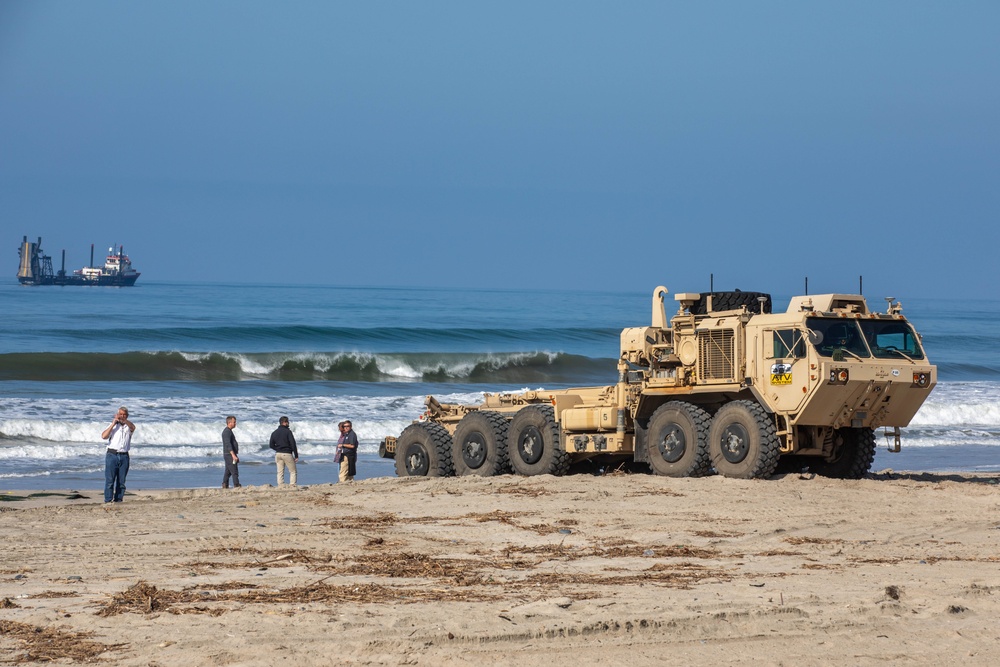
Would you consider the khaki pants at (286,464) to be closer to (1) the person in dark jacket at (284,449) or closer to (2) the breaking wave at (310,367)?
(1) the person in dark jacket at (284,449)

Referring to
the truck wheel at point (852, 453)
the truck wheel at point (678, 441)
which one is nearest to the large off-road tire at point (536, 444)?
the truck wheel at point (678, 441)

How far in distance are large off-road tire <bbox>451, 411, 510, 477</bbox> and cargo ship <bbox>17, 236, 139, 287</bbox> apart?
125m

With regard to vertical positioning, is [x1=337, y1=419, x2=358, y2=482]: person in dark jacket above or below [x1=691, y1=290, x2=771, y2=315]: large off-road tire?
below

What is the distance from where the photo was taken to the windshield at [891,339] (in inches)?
633

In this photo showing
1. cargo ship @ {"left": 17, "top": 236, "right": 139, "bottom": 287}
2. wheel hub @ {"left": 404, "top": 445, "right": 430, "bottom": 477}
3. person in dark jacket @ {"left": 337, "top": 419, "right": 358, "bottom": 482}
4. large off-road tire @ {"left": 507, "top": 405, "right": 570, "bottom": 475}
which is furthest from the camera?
cargo ship @ {"left": 17, "top": 236, "right": 139, "bottom": 287}

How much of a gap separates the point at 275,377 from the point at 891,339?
102ft

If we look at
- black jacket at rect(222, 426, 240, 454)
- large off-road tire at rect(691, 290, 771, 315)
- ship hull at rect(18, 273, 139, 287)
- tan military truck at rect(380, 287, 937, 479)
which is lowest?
black jacket at rect(222, 426, 240, 454)

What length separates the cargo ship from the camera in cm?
13838

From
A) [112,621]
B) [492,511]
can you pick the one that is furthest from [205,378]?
[112,621]

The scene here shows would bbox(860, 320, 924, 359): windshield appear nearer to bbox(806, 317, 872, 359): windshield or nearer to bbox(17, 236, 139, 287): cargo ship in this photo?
bbox(806, 317, 872, 359): windshield

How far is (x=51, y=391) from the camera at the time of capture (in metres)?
34.6

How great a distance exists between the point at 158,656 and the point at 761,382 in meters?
10.3

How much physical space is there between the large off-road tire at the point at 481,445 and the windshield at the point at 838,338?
5.04 meters

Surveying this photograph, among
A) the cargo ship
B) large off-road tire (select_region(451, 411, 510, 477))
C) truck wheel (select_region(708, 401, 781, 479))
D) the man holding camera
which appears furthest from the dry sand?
the cargo ship
